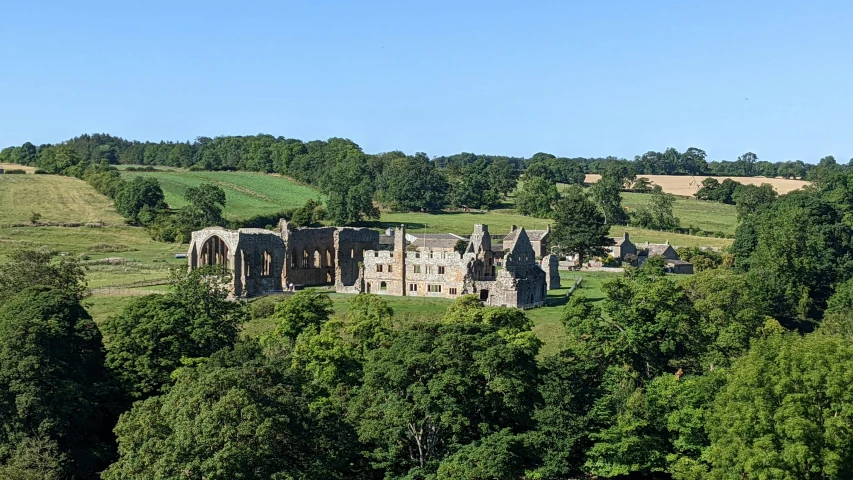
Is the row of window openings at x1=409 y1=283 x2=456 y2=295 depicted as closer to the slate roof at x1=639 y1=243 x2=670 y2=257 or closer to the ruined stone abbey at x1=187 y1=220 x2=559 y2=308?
the ruined stone abbey at x1=187 y1=220 x2=559 y2=308

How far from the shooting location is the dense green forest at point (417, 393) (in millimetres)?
40625

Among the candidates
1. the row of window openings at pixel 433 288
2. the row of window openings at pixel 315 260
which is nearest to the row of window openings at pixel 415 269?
the row of window openings at pixel 433 288

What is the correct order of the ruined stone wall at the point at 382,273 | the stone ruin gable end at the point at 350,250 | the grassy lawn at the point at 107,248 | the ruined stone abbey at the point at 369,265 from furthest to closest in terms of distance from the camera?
the grassy lawn at the point at 107,248 < the stone ruin gable end at the point at 350,250 < the ruined stone wall at the point at 382,273 < the ruined stone abbey at the point at 369,265

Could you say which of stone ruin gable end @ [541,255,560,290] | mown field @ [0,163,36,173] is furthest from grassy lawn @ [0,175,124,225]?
stone ruin gable end @ [541,255,560,290]

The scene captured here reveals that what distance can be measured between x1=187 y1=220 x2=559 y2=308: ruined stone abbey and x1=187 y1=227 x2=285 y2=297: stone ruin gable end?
0.08 metres

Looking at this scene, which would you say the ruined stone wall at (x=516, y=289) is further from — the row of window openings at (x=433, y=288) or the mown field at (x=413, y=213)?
the mown field at (x=413, y=213)

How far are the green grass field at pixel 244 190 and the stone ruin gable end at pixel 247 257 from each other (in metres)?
47.7

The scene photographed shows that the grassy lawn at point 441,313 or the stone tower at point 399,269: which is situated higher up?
the stone tower at point 399,269

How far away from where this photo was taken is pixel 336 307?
7638 cm

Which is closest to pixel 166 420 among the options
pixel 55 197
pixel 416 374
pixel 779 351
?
pixel 416 374

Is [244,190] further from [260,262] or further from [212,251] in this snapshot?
[260,262]

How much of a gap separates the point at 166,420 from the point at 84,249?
74.1m

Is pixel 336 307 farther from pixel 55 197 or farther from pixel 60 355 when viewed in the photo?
pixel 55 197

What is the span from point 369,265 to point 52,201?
2922 inches
